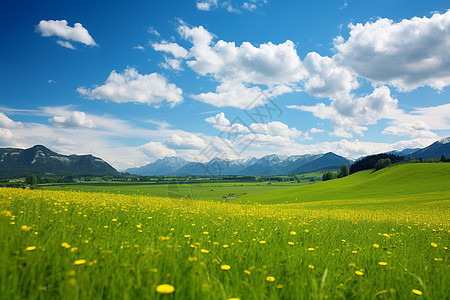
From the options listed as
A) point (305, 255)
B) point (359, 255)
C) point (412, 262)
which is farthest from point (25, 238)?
point (412, 262)

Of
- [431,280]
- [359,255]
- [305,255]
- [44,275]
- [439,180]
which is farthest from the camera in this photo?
[439,180]

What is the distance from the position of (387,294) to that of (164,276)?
2.92 meters

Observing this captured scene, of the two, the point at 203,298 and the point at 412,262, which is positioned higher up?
the point at 203,298

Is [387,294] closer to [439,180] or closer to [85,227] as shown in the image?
[85,227]

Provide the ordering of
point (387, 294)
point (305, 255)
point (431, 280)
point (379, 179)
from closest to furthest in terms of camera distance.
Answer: point (387, 294), point (431, 280), point (305, 255), point (379, 179)

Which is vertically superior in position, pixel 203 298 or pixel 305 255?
pixel 203 298

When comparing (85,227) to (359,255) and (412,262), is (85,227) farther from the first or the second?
(412,262)

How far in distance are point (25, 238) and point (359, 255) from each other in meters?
5.95

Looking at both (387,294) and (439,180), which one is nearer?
(387,294)

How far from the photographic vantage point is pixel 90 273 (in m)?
2.52

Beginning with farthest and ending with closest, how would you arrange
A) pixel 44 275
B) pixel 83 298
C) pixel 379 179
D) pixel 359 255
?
pixel 379 179 < pixel 359 255 < pixel 44 275 < pixel 83 298

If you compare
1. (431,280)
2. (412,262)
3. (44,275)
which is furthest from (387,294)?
(44,275)

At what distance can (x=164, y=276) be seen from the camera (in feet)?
8.41

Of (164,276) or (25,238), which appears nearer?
(164,276)
